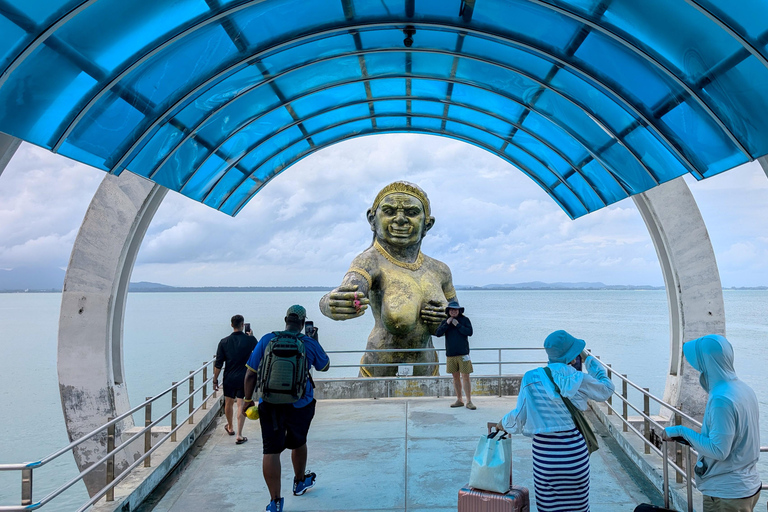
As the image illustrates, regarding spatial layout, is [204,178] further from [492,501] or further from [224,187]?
[492,501]

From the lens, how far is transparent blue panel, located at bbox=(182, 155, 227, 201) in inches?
394

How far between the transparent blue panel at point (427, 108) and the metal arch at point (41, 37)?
26.2 feet

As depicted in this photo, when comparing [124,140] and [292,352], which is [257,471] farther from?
[124,140]

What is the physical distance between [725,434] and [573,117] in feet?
21.7

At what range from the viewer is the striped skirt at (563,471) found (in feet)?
13.6

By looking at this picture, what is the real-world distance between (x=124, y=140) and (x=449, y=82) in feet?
18.5

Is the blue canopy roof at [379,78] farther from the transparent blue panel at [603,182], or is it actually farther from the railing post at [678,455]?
the railing post at [678,455]

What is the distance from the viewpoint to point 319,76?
32.7 ft

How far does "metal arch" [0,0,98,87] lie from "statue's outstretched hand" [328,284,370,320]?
18.3ft

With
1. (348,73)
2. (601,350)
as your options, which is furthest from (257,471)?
(601,350)

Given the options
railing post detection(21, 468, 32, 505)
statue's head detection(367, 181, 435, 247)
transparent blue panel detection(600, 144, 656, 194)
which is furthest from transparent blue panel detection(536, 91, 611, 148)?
railing post detection(21, 468, 32, 505)

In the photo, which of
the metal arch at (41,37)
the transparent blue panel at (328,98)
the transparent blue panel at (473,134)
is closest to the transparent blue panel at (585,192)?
the transparent blue panel at (473,134)

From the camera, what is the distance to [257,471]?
6789 millimetres

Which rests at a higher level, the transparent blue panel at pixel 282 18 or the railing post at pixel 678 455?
the transparent blue panel at pixel 282 18
